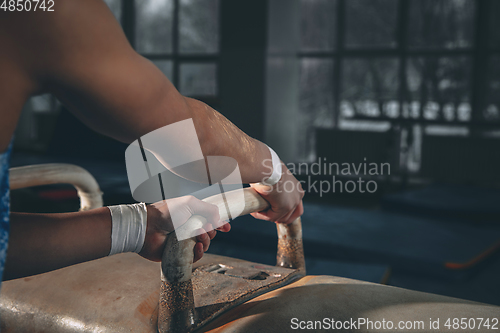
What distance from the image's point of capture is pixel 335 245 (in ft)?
9.14

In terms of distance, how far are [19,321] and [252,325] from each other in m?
0.51

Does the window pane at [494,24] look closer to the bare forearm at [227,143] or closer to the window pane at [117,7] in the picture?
the bare forearm at [227,143]

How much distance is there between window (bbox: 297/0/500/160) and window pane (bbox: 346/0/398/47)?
1cm

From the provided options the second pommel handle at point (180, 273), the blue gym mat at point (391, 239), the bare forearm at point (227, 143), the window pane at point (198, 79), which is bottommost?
the blue gym mat at point (391, 239)

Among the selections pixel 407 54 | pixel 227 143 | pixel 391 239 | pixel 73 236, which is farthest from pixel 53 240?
pixel 407 54

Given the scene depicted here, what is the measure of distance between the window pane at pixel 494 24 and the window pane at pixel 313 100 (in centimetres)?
207

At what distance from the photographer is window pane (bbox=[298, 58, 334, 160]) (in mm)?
6289

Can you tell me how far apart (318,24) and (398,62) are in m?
1.33

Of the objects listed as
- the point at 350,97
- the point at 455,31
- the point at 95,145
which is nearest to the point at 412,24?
the point at 455,31

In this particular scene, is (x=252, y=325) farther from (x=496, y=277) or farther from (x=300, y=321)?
(x=496, y=277)

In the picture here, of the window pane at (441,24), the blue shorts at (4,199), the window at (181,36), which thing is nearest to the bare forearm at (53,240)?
the blue shorts at (4,199)

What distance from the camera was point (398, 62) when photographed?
19.0ft

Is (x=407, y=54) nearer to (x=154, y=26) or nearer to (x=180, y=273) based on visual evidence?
(x=154, y=26)

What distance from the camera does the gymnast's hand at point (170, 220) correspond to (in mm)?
650
